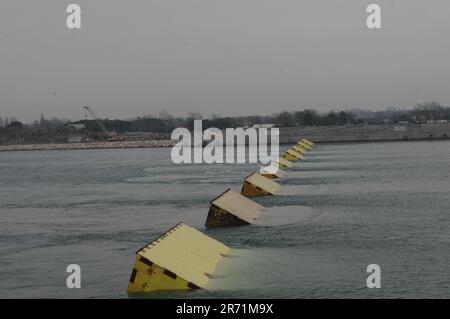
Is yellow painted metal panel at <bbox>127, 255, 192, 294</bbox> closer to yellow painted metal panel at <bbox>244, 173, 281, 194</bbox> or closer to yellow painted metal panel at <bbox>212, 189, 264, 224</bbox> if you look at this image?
yellow painted metal panel at <bbox>212, 189, 264, 224</bbox>

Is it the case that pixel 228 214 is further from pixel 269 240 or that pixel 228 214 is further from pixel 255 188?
pixel 255 188

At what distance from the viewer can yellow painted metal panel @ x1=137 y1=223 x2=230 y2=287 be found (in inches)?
610

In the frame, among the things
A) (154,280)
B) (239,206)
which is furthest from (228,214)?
(154,280)

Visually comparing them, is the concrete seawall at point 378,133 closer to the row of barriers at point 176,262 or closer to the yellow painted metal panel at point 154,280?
the row of barriers at point 176,262

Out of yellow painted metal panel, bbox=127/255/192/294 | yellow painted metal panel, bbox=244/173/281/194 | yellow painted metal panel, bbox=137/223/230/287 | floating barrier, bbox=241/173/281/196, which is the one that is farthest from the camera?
yellow painted metal panel, bbox=244/173/281/194

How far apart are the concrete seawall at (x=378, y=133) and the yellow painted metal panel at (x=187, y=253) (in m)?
144

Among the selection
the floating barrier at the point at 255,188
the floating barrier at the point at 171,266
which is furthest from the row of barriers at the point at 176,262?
the floating barrier at the point at 255,188

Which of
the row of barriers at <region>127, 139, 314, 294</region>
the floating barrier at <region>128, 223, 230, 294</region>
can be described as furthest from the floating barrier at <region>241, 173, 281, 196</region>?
the floating barrier at <region>128, 223, 230, 294</region>

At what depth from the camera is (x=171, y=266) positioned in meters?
15.5

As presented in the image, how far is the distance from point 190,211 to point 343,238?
10.6 meters

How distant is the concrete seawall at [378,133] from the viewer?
15888 cm

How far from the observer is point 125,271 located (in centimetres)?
1783
